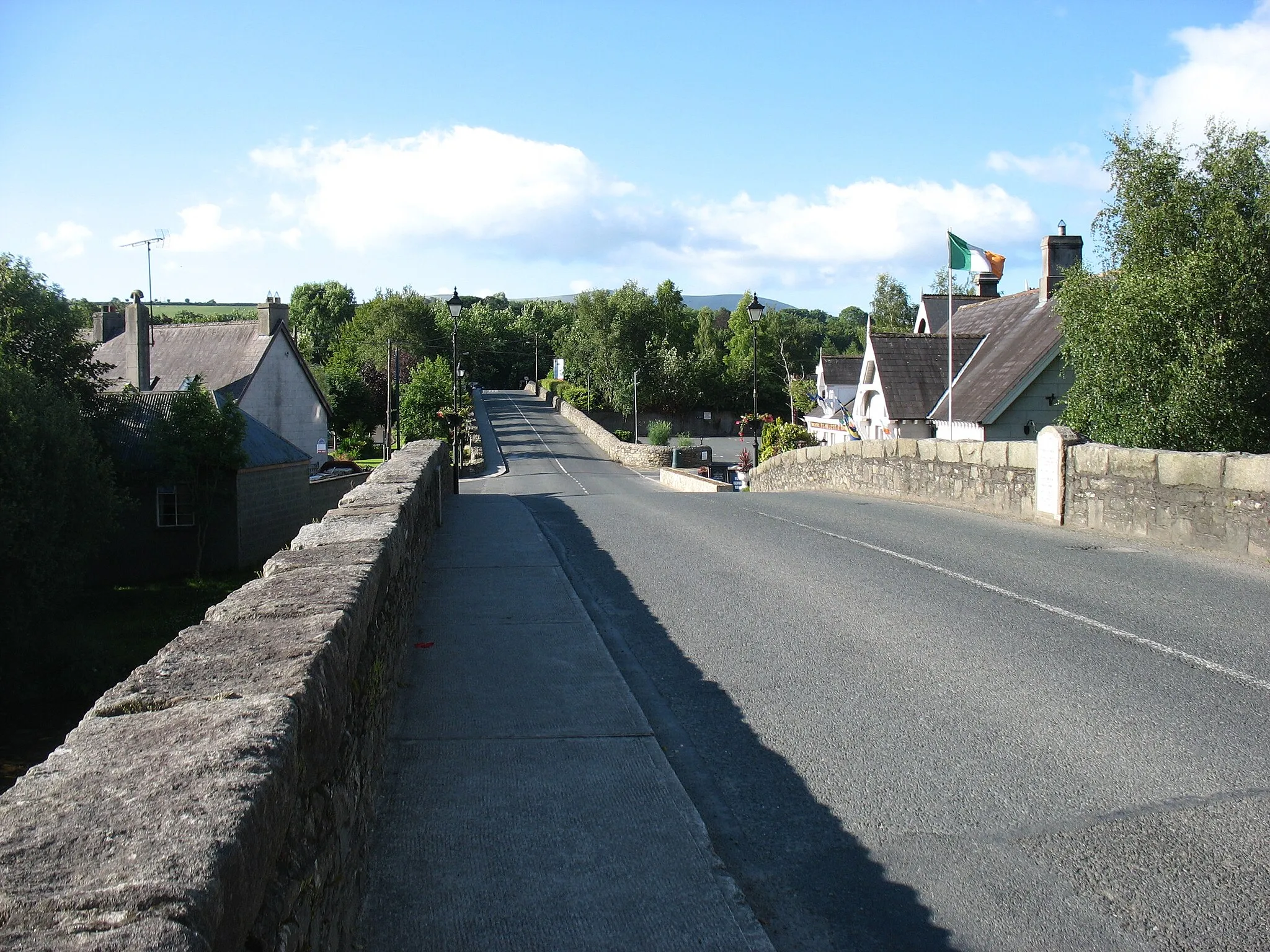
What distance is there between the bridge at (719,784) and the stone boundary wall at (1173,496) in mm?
1400

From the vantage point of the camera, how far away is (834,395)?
52125mm

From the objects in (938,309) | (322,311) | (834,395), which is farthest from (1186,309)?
(322,311)

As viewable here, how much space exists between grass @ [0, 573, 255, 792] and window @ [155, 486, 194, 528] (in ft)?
16.1

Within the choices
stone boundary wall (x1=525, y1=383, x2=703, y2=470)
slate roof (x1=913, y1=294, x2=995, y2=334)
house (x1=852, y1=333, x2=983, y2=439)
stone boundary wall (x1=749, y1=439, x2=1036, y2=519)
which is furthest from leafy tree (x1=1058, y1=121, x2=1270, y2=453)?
stone boundary wall (x1=525, y1=383, x2=703, y2=470)

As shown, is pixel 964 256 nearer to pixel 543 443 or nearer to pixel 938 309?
pixel 938 309

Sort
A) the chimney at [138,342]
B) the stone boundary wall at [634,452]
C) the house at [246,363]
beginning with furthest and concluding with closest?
1. the stone boundary wall at [634,452]
2. the house at [246,363]
3. the chimney at [138,342]

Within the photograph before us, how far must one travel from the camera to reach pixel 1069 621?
779 centimetres

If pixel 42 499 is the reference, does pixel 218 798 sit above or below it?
above

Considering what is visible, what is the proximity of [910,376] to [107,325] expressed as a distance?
41465 millimetres

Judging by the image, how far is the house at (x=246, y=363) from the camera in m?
49.3

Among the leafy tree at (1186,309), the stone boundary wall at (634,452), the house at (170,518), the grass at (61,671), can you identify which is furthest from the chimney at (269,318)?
the leafy tree at (1186,309)

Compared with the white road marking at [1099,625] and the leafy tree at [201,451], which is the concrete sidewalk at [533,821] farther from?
the leafy tree at [201,451]

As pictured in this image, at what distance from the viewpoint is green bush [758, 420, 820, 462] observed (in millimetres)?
38228

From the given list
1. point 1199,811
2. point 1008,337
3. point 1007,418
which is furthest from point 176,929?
point 1008,337
